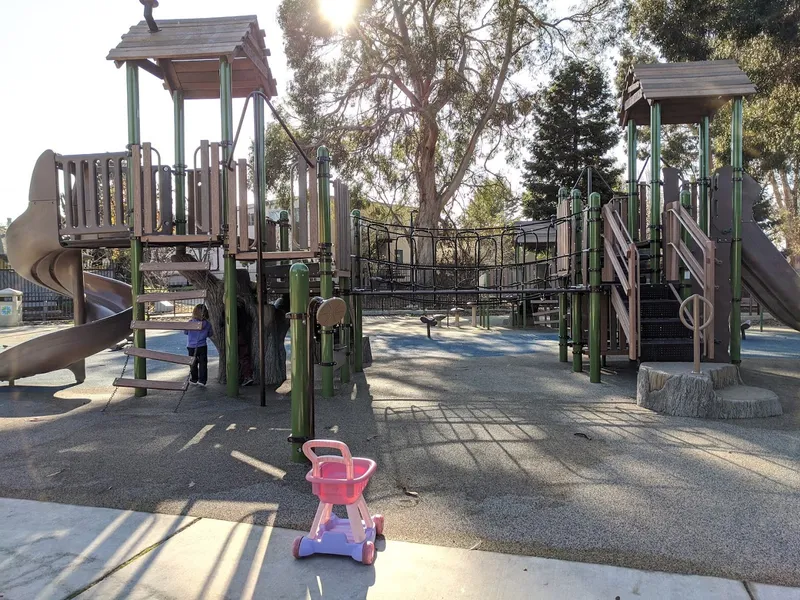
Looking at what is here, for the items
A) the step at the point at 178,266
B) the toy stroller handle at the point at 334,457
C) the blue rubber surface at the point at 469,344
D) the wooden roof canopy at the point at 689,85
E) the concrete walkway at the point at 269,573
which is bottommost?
the blue rubber surface at the point at 469,344

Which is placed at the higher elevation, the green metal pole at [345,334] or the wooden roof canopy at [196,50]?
the wooden roof canopy at [196,50]

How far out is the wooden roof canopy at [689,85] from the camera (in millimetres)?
8750

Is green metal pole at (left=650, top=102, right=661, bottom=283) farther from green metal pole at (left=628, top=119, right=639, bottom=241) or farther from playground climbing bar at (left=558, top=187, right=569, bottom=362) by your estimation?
playground climbing bar at (left=558, top=187, right=569, bottom=362)

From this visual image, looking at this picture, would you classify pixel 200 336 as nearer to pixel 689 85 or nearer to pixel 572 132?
pixel 689 85

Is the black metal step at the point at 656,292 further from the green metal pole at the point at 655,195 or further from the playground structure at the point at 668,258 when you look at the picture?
the green metal pole at the point at 655,195

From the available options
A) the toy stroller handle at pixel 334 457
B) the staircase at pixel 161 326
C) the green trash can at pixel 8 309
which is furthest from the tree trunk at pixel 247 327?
the green trash can at pixel 8 309

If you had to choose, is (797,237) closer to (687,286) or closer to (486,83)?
(486,83)

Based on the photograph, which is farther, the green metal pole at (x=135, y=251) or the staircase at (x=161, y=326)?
the green metal pole at (x=135, y=251)

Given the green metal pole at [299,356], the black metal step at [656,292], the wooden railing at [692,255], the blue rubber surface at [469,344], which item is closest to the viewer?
the green metal pole at [299,356]

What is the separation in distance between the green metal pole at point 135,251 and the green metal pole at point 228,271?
104 centimetres

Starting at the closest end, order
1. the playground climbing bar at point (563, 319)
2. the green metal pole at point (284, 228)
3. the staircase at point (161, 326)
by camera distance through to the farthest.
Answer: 1. the staircase at point (161, 326)
2. the green metal pole at point (284, 228)
3. the playground climbing bar at point (563, 319)

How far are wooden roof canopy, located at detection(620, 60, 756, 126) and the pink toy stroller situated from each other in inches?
324

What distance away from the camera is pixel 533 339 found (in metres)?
15.4

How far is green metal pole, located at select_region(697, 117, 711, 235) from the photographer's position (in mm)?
9047
